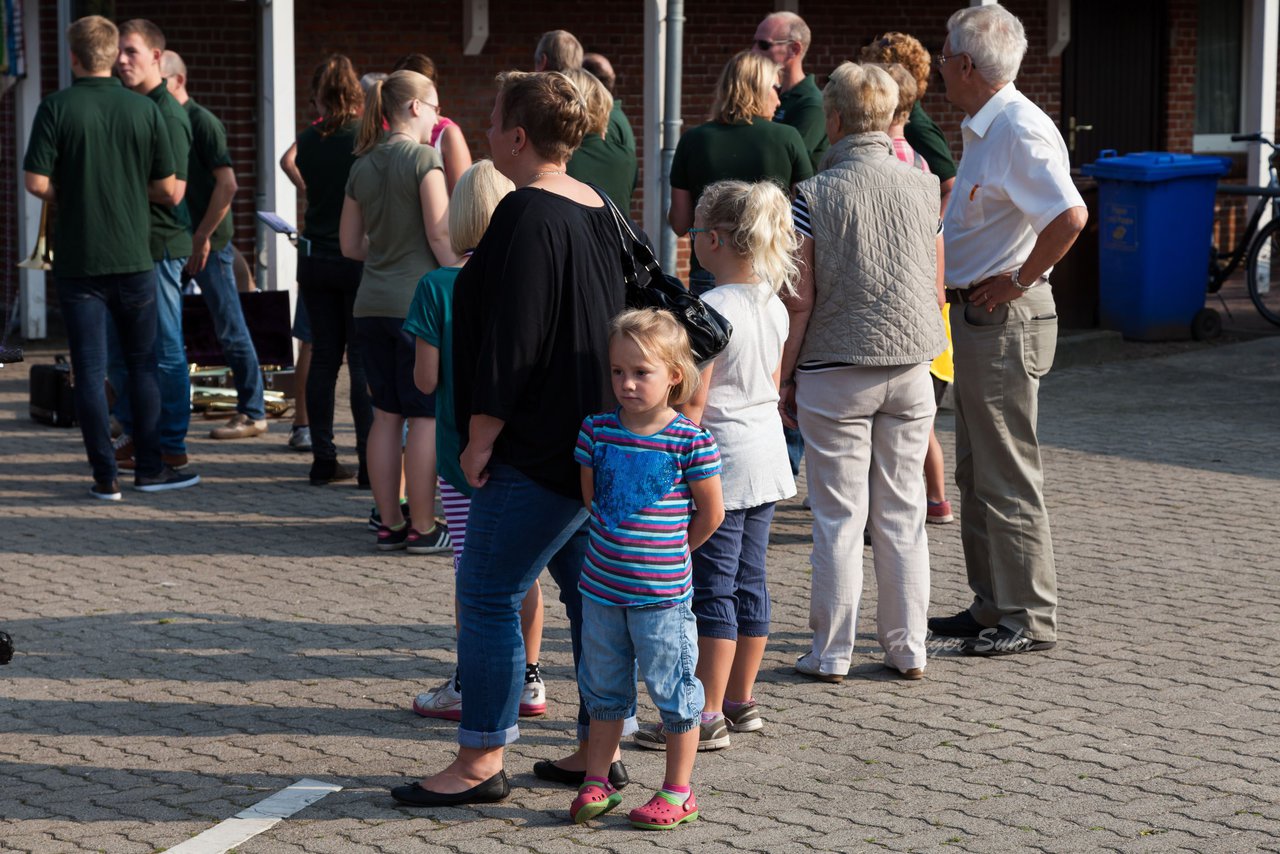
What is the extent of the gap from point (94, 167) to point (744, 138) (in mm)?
2937

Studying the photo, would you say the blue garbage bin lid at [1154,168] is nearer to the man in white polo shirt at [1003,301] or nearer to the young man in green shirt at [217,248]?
the young man in green shirt at [217,248]

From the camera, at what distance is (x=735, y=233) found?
4758 millimetres

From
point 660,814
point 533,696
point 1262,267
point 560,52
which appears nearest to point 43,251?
point 560,52

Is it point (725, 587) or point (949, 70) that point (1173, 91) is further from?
point (725, 587)

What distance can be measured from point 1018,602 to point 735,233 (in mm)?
1818

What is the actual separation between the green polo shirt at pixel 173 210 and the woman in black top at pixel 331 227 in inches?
23.8

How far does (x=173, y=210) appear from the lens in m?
8.42

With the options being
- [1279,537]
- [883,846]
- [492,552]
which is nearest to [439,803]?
[492,552]

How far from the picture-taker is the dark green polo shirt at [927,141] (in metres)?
7.94

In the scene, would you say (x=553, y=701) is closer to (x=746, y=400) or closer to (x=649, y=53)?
(x=746, y=400)

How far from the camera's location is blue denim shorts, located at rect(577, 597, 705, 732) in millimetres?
4195

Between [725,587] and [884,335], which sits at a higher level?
[884,335]

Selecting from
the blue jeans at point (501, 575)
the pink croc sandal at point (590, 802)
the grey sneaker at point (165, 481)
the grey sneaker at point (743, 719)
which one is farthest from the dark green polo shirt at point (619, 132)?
the pink croc sandal at point (590, 802)

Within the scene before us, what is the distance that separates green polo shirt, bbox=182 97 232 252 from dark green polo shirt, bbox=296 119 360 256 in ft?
2.90
